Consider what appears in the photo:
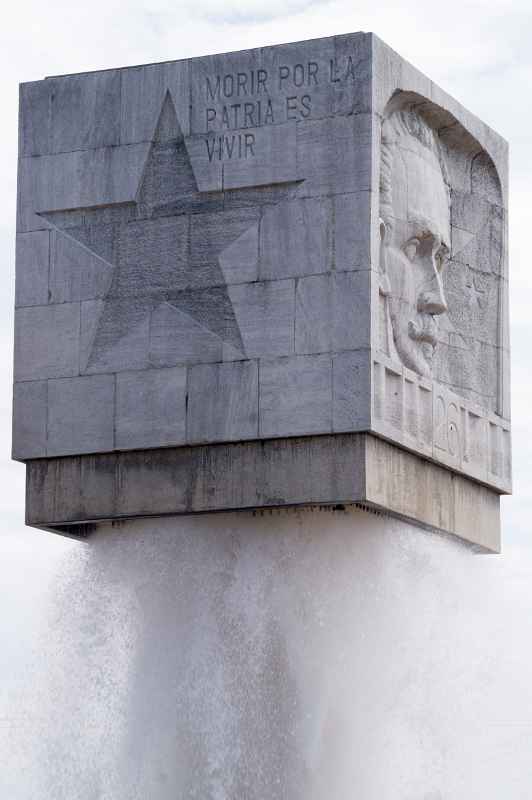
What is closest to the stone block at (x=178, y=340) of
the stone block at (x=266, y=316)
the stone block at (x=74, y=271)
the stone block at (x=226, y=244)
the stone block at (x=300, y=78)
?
the stone block at (x=266, y=316)

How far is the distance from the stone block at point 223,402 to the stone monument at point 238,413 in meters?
0.03

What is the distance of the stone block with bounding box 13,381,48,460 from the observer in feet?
108

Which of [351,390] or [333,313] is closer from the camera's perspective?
[351,390]

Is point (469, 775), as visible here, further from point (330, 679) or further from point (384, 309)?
point (384, 309)

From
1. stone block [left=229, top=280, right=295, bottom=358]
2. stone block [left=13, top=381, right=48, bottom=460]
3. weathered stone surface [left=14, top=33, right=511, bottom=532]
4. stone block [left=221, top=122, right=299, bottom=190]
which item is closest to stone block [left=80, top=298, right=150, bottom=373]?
weathered stone surface [left=14, top=33, right=511, bottom=532]

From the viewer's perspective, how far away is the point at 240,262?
106ft

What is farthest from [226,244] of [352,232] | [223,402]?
[223,402]

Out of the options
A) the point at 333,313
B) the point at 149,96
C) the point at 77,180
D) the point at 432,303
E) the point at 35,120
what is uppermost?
the point at 149,96

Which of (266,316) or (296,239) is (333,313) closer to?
(266,316)

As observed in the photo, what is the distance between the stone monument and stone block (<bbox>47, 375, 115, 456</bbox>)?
0.10 feet

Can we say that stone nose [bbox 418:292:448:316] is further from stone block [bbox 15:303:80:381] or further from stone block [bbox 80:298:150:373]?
stone block [bbox 15:303:80:381]

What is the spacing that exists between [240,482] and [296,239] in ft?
8.46

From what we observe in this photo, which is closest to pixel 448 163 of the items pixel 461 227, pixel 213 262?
pixel 461 227

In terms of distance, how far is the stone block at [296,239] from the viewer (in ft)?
104
